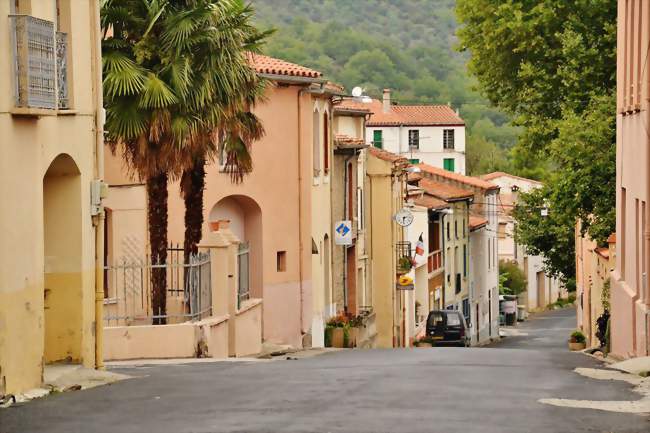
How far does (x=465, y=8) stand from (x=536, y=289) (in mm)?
59960

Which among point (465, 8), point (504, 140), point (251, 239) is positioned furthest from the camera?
point (504, 140)

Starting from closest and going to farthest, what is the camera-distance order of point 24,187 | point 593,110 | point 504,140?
point 24,187 → point 593,110 → point 504,140

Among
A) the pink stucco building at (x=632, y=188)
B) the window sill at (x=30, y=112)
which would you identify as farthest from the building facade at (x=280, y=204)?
the window sill at (x=30, y=112)

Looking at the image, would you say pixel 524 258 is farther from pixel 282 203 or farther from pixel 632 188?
pixel 632 188

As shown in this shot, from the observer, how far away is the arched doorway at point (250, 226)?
38.7 m

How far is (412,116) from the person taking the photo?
114000 millimetres

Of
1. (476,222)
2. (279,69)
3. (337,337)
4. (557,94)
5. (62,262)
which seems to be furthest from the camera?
(476,222)

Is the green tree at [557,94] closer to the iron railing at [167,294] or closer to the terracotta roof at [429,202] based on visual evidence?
the iron railing at [167,294]

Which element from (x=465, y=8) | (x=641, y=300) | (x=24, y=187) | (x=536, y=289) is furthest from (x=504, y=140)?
(x=24, y=187)

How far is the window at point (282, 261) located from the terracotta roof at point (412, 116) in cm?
6904

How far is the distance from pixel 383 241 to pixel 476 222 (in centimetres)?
2801

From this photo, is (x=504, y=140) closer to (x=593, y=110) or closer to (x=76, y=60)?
(x=593, y=110)

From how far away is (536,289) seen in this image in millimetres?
104562

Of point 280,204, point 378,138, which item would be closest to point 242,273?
point 280,204
